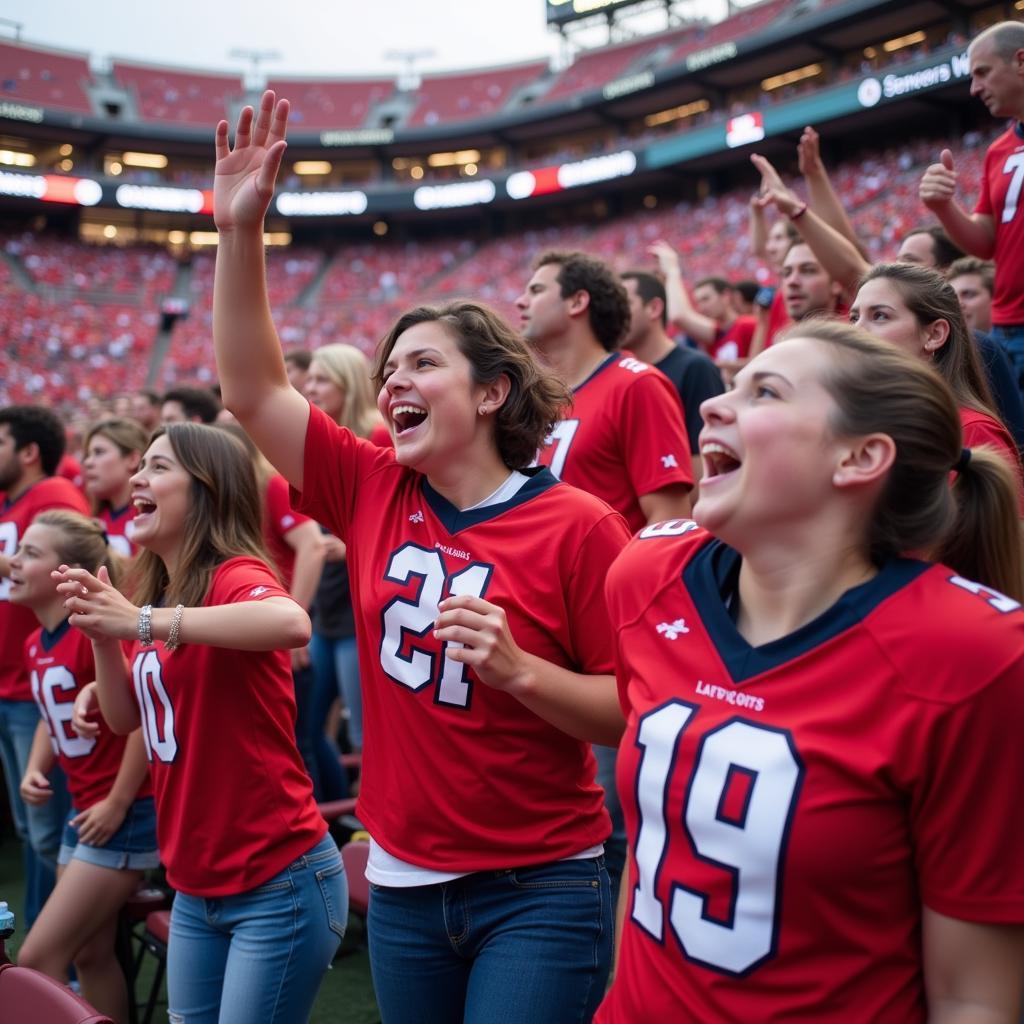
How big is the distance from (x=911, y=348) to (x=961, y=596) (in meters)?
1.34

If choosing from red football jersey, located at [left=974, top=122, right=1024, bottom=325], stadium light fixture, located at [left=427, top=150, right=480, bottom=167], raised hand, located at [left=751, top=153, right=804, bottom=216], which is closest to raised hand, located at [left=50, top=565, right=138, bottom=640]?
raised hand, located at [left=751, top=153, right=804, bottom=216]

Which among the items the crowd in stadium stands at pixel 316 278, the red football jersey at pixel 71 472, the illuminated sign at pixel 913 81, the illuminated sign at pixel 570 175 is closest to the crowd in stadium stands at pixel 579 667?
the red football jersey at pixel 71 472

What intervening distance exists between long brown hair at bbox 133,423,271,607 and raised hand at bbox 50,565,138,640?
1.17 ft

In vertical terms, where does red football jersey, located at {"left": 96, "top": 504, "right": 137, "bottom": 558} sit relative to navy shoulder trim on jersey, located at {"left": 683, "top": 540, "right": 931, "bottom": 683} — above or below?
above

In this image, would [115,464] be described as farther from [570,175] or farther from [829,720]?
[570,175]

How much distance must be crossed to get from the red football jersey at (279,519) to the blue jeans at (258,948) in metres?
2.00

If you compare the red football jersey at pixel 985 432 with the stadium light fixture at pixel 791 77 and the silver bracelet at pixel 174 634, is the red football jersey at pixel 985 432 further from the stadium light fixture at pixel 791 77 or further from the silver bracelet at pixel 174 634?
the stadium light fixture at pixel 791 77

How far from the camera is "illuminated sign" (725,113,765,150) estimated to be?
77.0 ft

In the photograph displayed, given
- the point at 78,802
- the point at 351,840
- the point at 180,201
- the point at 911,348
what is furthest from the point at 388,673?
the point at 180,201

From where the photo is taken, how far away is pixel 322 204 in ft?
107

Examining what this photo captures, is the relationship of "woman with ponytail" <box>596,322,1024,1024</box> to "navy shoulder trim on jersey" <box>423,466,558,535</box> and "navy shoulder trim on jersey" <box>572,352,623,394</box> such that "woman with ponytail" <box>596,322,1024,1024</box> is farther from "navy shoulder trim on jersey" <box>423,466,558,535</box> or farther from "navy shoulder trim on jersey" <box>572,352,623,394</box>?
"navy shoulder trim on jersey" <box>572,352,623,394</box>

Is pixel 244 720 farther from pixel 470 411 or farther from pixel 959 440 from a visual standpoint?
pixel 959 440

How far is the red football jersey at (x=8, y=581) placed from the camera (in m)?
4.30

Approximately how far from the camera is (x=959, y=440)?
60.3 inches
